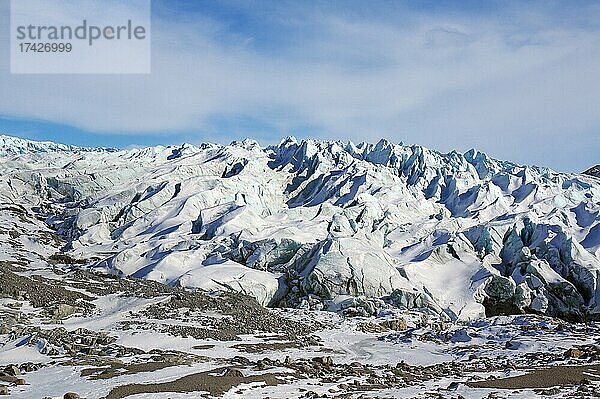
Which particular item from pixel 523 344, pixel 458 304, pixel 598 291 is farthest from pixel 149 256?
pixel 598 291

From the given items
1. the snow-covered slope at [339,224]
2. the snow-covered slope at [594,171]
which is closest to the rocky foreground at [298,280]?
the snow-covered slope at [339,224]

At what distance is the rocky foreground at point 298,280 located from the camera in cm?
2489

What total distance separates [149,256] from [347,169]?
193ft

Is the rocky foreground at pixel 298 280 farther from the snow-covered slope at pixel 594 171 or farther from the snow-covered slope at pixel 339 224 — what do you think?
the snow-covered slope at pixel 594 171

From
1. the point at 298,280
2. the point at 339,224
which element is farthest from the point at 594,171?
the point at 298,280

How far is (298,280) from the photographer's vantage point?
192 ft

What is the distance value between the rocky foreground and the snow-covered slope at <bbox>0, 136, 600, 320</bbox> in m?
0.34

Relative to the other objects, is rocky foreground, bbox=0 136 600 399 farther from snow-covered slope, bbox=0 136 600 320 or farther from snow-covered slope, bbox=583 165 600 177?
snow-covered slope, bbox=583 165 600 177

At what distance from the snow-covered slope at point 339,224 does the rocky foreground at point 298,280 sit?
1.13 ft

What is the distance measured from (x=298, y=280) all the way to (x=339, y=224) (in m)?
20.5

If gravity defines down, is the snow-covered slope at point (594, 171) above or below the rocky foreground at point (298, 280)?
above

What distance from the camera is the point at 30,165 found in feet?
439

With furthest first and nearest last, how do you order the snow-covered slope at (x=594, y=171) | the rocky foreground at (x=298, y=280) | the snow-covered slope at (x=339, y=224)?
the snow-covered slope at (x=594, y=171) → the snow-covered slope at (x=339, y=224) → the rocky foreground at (x=298, y=280)

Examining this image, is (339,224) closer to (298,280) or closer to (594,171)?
(298,280)
